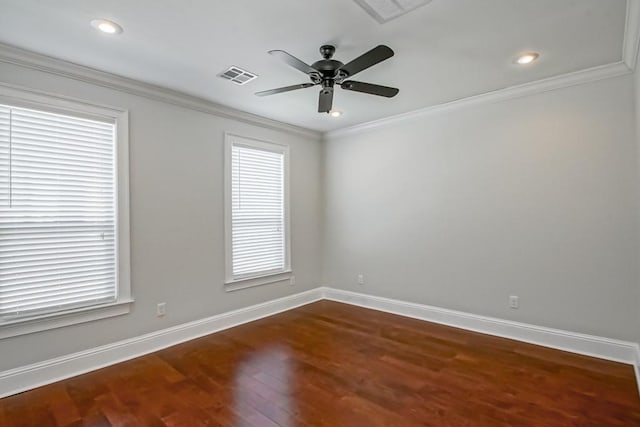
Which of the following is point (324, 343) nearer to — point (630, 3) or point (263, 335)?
point (263, 335)

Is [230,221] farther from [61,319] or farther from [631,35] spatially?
[631,35]

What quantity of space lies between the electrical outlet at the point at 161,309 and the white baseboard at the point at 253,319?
0.18 meters

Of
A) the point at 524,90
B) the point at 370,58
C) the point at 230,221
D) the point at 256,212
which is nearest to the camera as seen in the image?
the point at 370,58

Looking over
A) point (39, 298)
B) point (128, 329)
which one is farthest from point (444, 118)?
point (39, 298)

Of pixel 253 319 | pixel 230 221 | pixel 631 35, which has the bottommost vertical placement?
pixel 253 319

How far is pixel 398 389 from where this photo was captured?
2.49 m

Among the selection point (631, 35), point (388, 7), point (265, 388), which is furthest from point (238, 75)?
point (631, 35)

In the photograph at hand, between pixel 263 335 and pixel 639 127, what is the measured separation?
4017 mm

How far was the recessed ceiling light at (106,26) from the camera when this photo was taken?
2194 mm

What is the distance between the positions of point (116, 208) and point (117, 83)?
1.18m

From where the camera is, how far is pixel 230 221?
4.01m

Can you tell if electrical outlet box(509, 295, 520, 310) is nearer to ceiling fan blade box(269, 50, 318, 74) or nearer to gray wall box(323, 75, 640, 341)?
gray wall box(323, 75, 640, 341)

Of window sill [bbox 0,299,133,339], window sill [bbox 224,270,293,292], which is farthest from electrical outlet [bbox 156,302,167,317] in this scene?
window sill [bbox 224,270,293,292]

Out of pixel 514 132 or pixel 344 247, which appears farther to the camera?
pixel 344 247
